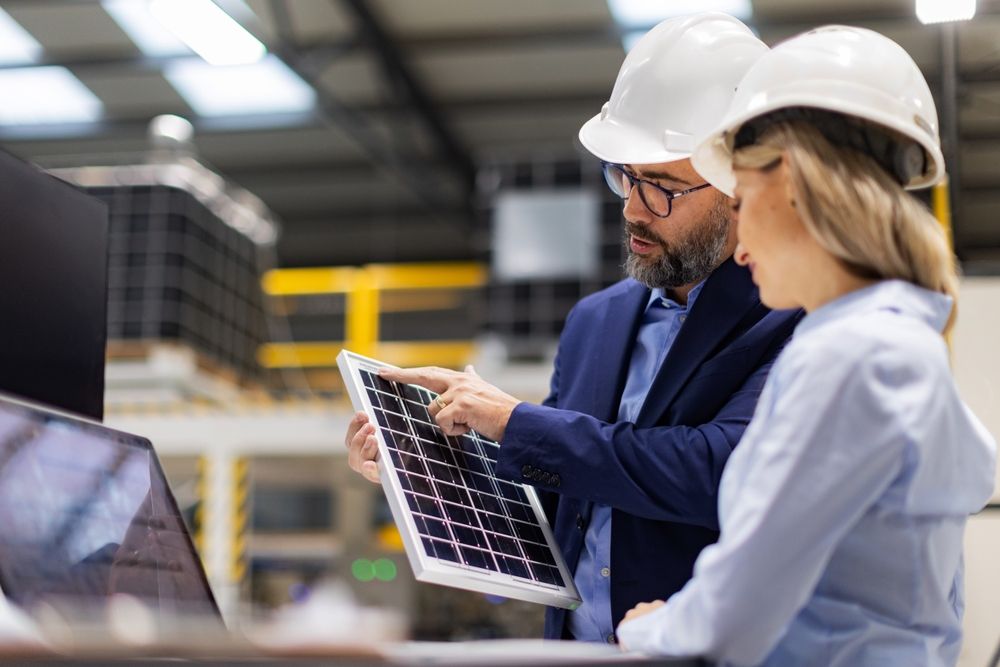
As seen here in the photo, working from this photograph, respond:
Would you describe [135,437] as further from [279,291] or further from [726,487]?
[279,291]

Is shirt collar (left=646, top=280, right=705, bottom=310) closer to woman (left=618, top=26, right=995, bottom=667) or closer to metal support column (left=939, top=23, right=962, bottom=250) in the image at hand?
woman (left=618, top=26, right=995, bottom=667)

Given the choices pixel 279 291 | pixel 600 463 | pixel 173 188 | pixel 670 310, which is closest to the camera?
pixel 600 463

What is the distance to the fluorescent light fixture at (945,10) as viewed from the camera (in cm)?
630

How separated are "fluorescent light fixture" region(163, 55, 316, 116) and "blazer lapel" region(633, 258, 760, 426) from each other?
337 inches

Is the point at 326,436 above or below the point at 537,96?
below

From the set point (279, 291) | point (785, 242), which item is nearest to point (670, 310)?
point (785, 242)

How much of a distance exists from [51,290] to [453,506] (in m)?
0.89

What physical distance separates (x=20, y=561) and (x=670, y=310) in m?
1.40

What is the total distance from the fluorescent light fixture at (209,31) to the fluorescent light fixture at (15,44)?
3064mm

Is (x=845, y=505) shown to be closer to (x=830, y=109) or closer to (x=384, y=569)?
(x=830, y=109)

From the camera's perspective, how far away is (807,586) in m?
1.45

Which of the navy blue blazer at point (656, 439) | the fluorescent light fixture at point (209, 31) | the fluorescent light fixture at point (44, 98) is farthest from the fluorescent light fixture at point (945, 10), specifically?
the fluorescent light fixture at point (44, 98)

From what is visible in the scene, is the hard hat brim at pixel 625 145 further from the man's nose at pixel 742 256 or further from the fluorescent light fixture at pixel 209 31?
the fluorescent light fixture at pixel 209 31

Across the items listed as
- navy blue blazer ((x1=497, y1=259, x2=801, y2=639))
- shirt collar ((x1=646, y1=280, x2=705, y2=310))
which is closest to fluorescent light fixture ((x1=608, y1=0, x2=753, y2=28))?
shirt collar ((x1=646, y1=280, x2=705, y2=310))
